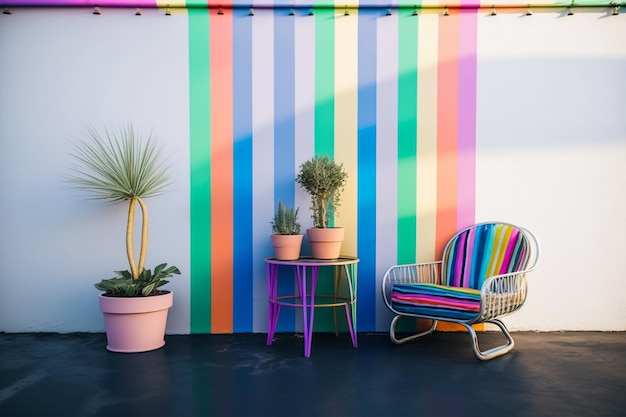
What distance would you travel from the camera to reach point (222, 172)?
13.0ft

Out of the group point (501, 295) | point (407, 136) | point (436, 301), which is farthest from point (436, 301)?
point (407, 136)

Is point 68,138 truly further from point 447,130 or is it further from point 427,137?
point 447,130

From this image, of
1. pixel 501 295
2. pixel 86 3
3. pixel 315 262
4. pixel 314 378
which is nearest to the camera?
pixel 314 378

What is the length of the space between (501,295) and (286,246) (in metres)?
1.42

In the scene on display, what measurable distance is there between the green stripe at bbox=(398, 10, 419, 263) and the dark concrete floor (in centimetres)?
79

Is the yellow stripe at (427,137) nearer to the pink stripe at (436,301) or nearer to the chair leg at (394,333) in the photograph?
the chair leg at (394,333)

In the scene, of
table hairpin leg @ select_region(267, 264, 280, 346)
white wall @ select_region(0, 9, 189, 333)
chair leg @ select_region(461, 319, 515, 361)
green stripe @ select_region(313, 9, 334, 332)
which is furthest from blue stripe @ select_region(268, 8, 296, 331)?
chair leg @ select_region(461, 319, 515, 361)

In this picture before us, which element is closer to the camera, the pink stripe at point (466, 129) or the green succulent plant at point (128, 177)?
the green succulent plant at point (128, 177)

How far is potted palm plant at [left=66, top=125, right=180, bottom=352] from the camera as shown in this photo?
3.35 metres

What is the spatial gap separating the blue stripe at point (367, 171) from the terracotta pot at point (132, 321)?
5.00 ft

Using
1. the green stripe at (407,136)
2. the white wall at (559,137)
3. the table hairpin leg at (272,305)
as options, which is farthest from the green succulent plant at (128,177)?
the white wall at (559,137)

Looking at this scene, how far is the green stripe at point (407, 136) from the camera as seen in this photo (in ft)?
13.1

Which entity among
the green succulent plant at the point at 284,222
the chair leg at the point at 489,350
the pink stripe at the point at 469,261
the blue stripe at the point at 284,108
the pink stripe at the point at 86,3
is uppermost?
the pink stripe at the point at 86,3

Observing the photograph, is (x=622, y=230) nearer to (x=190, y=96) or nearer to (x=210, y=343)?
(x=210, y=343)
